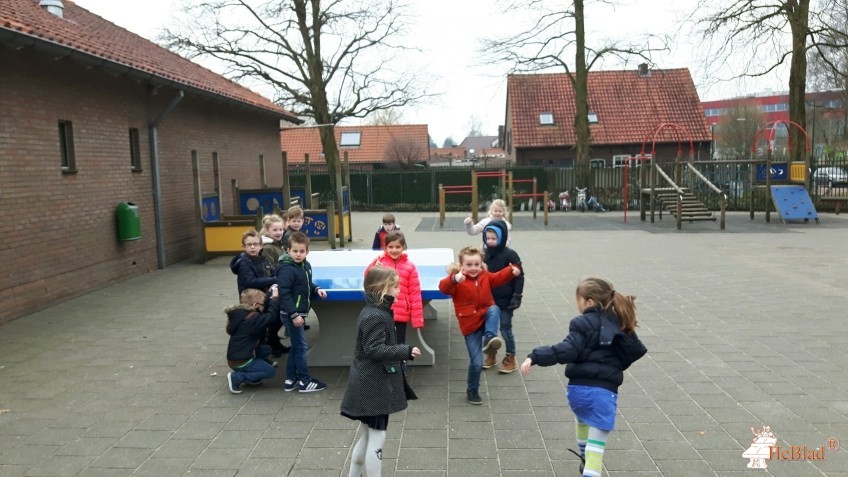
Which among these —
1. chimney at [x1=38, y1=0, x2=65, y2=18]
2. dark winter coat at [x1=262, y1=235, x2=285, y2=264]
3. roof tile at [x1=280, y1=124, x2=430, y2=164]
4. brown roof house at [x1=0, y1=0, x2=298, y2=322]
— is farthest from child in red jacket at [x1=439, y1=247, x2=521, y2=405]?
roof tile at [x1=280, y1=124, x2=430, y2=164]

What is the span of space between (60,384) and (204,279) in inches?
218

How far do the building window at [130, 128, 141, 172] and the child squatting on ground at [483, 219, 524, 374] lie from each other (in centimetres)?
862

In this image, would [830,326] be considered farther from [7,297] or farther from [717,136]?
[717,136]

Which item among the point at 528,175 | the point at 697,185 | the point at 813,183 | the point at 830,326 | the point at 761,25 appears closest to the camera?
the point at 830,326

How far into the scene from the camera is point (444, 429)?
184 inches

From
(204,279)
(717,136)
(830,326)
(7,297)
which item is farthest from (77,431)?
(717,136)

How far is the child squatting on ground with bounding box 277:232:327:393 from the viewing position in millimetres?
5297

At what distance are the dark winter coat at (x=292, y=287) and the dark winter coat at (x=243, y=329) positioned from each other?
198mm

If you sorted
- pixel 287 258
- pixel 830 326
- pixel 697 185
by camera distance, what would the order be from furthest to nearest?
pixel 697 185 → pixel 830 326 → pixel 287 258

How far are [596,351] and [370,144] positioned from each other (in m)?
43.7

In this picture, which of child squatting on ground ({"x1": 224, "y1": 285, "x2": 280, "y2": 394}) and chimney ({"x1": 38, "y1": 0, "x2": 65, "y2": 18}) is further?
chimney ({"x1": 38, "y1": 0, "x2": 65, "y2": 18})

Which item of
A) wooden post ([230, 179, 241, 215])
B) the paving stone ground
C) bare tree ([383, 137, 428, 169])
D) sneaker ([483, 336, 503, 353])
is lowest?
the paving stone ground

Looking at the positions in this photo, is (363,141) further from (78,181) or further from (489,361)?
(489,361)

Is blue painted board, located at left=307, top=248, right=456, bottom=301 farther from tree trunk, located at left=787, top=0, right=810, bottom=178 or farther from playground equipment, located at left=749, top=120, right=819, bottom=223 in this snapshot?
tree trunk, located at left=787, top=0, right=810, bottom=178
